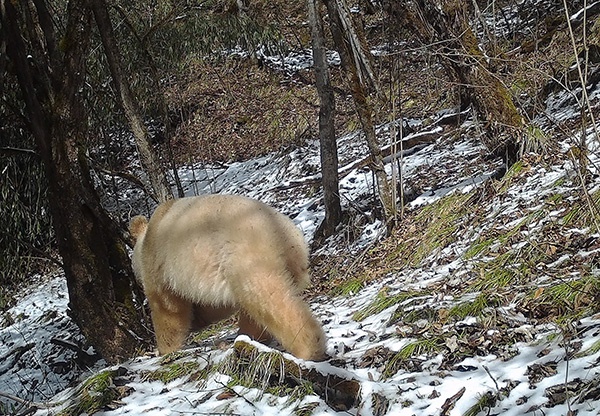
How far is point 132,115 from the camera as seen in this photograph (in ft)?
24.5

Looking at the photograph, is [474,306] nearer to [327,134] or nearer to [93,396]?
[93,396]

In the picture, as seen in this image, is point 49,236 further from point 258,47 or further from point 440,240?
point 258,47

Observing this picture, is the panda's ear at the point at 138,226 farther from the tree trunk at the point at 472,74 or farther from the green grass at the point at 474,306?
the tree trunk at the point at 472,74

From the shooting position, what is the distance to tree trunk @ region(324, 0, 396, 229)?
8.19m

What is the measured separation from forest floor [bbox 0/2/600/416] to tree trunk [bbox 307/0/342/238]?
1.03ft

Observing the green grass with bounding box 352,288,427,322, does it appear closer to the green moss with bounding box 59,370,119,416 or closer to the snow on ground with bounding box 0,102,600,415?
the snow on ground with bounding box 0,102,600,415

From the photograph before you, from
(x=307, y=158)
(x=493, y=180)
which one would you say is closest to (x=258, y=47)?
(x=307, y=158)

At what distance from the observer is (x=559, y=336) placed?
12.1 feet

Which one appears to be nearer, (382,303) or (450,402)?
(450,402)

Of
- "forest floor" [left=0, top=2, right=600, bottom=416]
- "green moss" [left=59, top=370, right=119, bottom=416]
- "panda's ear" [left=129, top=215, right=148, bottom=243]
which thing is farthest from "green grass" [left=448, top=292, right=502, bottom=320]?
"panda's ear" [left=129, top=215, right=148, bottom=243]

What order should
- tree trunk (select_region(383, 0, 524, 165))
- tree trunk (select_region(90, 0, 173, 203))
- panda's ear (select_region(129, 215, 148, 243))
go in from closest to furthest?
panda's ear (select_region(129, 215, 148, 243)), tree trunk (select_region(90, 0, 173, 203)), tree trunk (select_region(383, 0, 524, 165))

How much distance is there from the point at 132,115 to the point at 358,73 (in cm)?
282

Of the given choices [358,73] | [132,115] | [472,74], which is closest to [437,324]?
[472,74]

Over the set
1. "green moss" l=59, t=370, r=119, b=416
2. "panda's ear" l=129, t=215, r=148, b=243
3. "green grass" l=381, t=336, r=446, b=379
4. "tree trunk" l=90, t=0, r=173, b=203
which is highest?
"tree trunk" l=90, t=0, r=173, b=203
